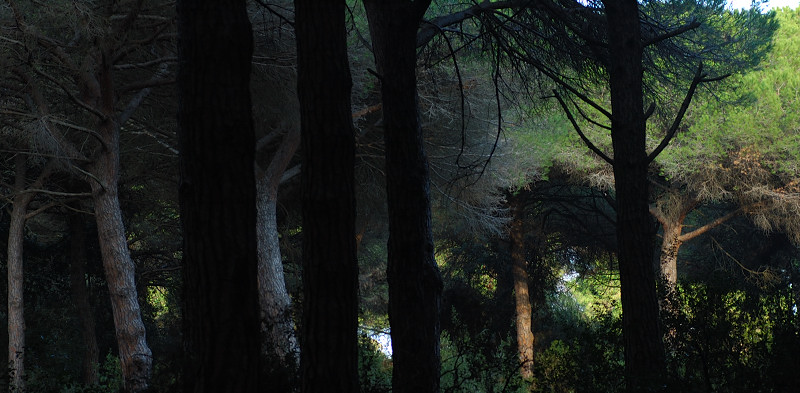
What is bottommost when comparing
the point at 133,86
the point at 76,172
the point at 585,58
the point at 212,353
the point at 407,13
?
the point at 212,353

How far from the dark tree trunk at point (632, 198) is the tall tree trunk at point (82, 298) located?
40.2 feet

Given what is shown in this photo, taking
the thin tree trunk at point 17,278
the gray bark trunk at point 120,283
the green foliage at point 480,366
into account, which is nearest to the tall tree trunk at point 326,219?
the green foliage at point 480,366

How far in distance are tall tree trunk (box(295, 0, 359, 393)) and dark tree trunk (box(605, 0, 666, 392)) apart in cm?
305

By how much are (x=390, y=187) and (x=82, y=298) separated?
13.2m

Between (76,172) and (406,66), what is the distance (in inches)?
357

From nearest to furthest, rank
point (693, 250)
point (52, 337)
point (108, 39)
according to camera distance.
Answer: point (108, 39) < point (52, 337) < point (693, 250)

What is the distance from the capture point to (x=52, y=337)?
56.2 ft

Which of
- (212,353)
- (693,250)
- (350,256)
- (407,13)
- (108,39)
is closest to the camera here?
(212,353)

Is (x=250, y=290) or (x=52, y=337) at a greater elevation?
(x=52, y=337)

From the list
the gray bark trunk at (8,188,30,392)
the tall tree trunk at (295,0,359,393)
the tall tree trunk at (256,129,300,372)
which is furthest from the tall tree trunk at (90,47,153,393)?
the tall tree trunk at (295,0,359,393)

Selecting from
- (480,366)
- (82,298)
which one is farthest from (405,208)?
(82,298)

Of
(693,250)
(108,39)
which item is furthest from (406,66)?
(693,250)

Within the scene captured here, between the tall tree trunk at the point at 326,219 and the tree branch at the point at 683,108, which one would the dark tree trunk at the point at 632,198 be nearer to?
the tree branch at the point at 683,108

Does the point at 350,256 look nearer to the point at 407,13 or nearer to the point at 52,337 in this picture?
→ the point at 407,13
